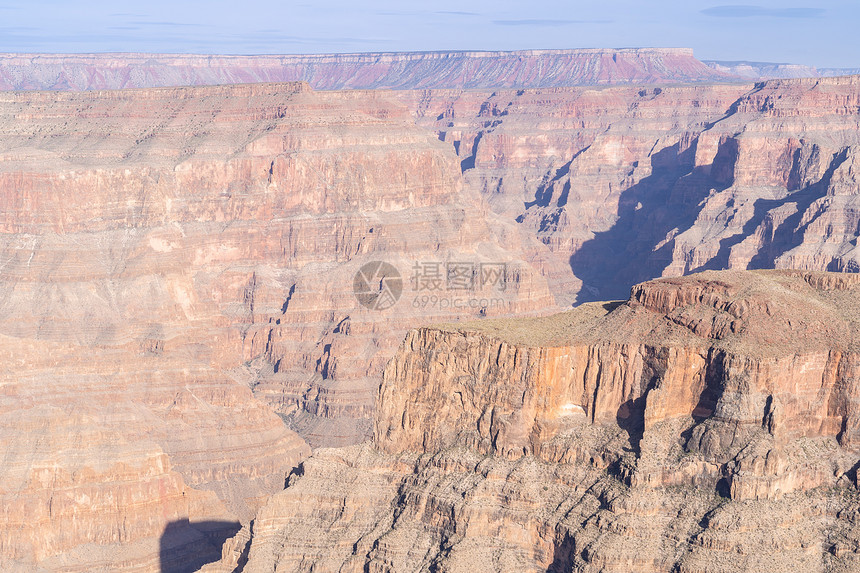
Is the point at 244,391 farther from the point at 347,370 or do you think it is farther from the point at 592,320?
the point at 592,320

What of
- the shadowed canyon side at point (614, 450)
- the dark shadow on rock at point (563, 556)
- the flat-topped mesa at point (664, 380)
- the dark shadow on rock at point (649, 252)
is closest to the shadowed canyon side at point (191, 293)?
the dark shadow on rock at point (649, 252)

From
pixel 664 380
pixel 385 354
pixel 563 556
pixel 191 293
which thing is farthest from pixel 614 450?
pixel 191 293

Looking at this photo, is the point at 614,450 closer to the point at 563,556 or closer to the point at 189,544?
the point at 563,556

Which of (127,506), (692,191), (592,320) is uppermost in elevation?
(692,191)

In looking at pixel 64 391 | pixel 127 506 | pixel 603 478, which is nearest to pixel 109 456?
pixel 127 506

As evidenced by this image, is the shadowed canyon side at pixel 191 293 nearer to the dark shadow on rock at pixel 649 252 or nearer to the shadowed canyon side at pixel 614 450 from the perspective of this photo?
the dark shadow on rock at pixel 649 252

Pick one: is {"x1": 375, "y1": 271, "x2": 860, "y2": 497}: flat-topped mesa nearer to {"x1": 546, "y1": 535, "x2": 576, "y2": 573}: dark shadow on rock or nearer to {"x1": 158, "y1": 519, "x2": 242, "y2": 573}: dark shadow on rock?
{"x1": 546, "y1": 535, "x2": 576, "y2": 573}: dark shadow on rock
